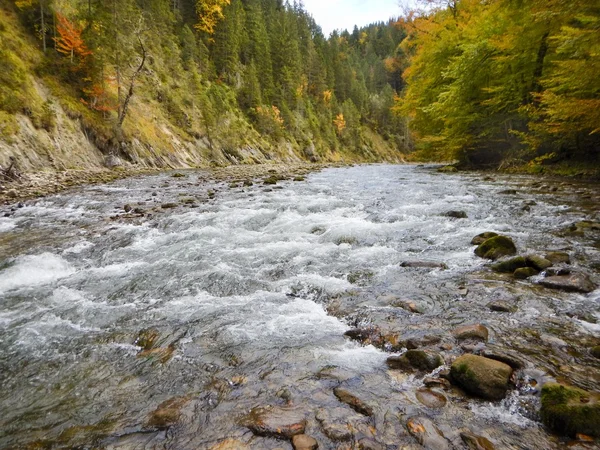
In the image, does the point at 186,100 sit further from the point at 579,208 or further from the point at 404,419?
the point at 404,419

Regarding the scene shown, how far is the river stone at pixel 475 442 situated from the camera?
2035 millimetres

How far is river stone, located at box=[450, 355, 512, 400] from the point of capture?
244cm

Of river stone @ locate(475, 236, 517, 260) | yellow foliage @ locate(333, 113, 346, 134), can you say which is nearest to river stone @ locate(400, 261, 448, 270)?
river stone @ locate(475, 236, 517, 260)

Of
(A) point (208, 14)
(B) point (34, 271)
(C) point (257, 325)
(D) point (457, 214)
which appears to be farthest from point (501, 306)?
(A) point (208, 14)

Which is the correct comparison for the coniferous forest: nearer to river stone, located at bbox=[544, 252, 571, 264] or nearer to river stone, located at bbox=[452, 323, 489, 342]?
river stone, located at bbox=[544, 252, 571, 264]

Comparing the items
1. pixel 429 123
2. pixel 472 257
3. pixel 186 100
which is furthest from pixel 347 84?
pixel 472 257

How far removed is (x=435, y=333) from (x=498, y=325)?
652mm

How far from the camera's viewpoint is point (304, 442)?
207 centimetres

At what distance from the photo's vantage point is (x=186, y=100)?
35500 mm

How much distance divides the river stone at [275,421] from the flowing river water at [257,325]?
0.05 metres

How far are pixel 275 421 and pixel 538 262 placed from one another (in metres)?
4.42

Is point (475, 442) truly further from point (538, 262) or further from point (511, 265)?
point (538, 262)

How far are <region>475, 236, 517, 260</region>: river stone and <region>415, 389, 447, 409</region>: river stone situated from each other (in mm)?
3579

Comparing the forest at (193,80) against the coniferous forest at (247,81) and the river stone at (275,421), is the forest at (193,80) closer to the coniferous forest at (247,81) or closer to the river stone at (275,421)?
the coniferous forest at (247,81)
